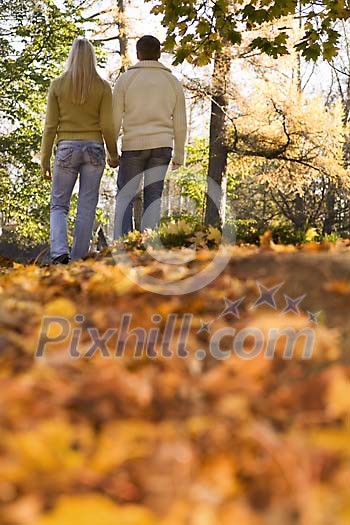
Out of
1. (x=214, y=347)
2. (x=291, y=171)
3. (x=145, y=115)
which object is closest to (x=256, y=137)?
(x=291, y=171)

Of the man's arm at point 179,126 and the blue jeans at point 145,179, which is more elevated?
the man's arm at point 179,126

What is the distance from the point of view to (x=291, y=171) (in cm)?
1514

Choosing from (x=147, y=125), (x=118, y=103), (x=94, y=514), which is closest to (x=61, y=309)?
(x=94, y=514)

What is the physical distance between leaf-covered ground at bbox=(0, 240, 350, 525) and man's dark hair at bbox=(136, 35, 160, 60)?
14.8ft

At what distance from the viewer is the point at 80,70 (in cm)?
551

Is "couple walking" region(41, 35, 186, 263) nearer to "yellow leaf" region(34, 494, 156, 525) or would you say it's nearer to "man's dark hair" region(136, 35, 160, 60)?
"man's dark hair" region(136, 35, 160, 60)

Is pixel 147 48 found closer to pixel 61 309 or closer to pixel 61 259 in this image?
pixel 61 259

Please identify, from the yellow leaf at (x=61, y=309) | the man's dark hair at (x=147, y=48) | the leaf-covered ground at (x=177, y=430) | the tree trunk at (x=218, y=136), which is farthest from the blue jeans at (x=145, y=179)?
the tree trunk at (x=218, y=136)

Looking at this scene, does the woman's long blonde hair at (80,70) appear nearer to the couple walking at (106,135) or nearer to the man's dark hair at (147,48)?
the couple walking at (106,135)

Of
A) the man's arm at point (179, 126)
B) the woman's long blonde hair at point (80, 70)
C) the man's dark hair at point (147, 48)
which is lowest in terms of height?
the man's arm at point (179, 126)

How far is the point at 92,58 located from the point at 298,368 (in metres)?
4.59

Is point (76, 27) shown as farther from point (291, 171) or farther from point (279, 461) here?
point (279, 461)

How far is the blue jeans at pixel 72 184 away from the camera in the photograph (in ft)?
18.4

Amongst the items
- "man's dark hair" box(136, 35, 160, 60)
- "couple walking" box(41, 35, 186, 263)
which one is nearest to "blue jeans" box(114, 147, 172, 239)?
"couple walking" box(41, 35, 186, 263)
